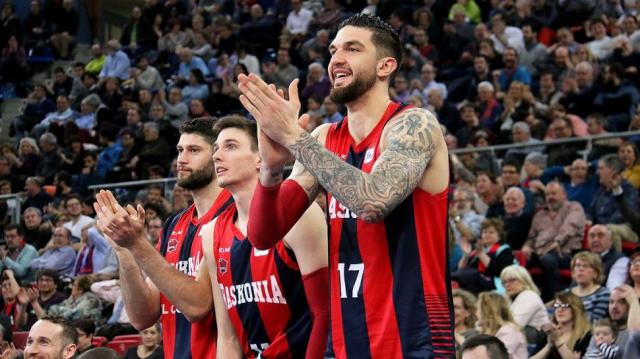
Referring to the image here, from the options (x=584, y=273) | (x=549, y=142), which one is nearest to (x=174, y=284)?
(x=584, y=273)

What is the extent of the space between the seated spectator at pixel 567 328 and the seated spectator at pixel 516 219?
3.26 meters

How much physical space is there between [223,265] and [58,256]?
9725 mm

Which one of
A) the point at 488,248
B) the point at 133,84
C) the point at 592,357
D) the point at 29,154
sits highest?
the point at 133,84

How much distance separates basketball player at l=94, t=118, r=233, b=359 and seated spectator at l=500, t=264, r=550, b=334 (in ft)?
13.8

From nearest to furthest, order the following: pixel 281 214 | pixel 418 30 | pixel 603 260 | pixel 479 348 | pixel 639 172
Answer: pixel 281 214 → pixel 479 348 → pixel 603 260 → pixel 639 172 → pixel 418 30

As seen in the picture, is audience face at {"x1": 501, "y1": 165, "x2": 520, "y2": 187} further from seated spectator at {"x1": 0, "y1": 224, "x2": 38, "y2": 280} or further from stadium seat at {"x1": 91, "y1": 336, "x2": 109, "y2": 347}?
seated spectator at {"x1": 0, "y1": 224, "x2": 38, "y2": 280}

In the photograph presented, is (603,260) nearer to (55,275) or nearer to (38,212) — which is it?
(55,275)

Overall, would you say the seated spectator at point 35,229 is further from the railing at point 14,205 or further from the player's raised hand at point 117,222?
the player's raised hand at point 117,222

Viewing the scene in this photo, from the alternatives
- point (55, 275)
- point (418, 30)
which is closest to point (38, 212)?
point (55, 275)

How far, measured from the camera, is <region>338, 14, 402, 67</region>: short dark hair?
16.7 ft

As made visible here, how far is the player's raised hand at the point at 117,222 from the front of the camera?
5.84 meters

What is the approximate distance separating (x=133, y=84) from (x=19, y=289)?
8383 millimetres

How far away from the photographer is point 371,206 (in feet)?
14.6

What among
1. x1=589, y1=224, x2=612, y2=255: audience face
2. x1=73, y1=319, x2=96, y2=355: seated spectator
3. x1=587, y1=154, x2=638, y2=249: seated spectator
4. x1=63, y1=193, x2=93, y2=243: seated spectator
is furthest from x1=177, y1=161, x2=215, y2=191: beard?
x1=63, y1=193, x2=93, y2=243: seated spectator
